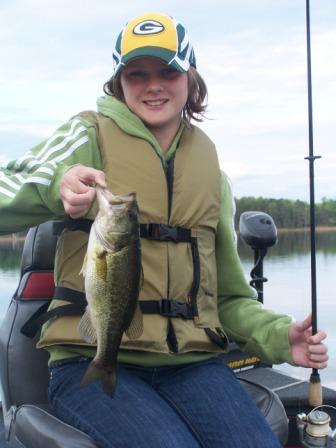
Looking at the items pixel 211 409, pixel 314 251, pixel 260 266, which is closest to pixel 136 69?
pixel 314 251

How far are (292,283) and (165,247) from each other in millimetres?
8323

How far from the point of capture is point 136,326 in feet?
7.66

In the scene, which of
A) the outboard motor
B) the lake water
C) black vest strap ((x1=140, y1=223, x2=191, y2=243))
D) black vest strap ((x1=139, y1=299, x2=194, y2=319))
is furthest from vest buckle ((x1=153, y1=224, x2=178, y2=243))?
the lake water

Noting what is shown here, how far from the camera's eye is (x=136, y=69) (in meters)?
2.70

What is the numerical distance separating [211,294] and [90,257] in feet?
2.71

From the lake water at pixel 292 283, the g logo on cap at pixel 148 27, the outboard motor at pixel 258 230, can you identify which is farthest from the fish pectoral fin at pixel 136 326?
the lake water at pixel 292 283

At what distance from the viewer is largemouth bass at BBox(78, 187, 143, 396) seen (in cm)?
208

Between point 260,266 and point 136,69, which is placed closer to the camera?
point 136,69

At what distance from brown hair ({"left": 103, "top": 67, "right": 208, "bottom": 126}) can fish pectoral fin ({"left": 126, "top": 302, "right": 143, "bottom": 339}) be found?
1.07 metres

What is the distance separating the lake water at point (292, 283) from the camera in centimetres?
663

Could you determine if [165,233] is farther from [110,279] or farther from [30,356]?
[30,356]

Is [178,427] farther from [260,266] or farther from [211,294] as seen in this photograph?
[260,266]

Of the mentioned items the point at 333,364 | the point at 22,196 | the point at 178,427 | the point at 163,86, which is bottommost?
the point at 333,364

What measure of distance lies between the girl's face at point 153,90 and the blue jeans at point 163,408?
1.10 metres
